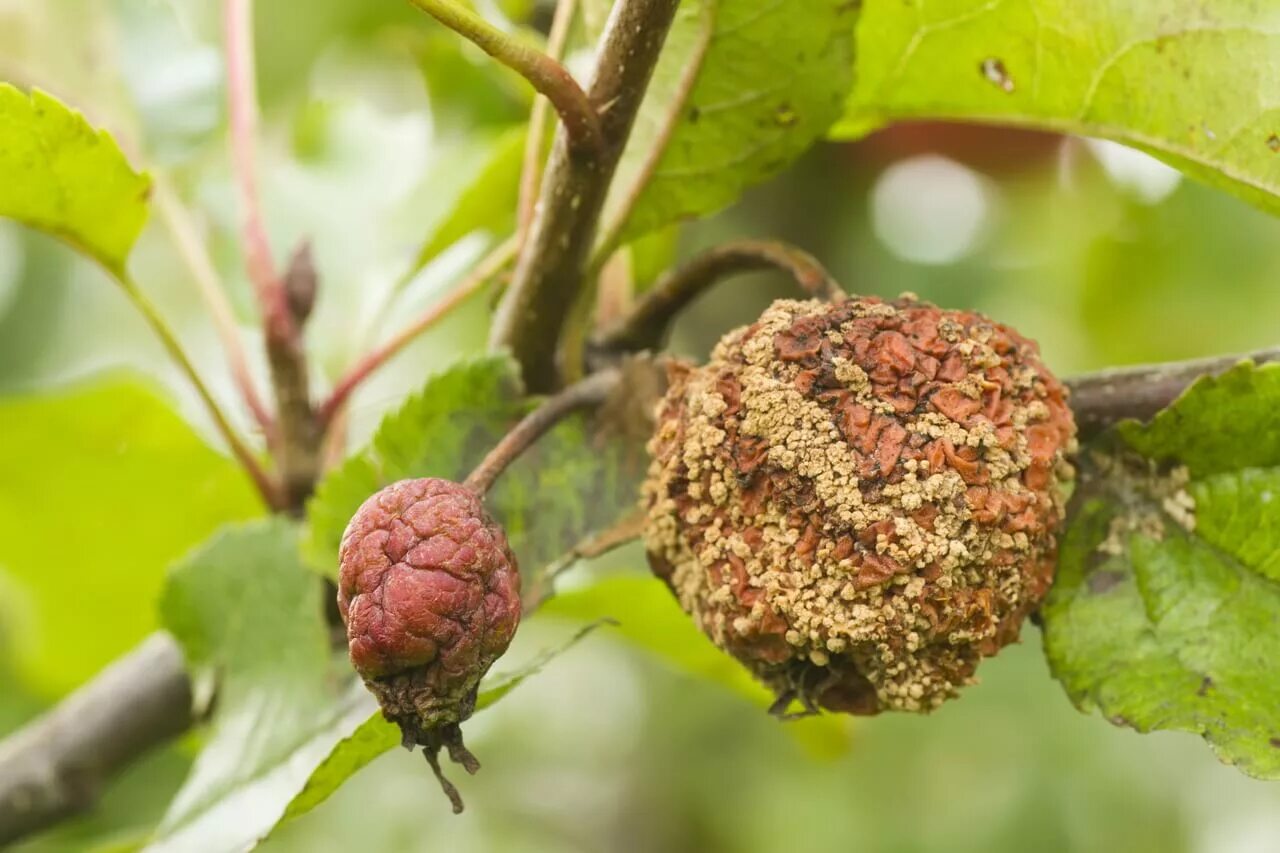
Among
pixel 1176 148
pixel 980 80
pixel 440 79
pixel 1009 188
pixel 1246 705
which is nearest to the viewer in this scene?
pixel 1246 705

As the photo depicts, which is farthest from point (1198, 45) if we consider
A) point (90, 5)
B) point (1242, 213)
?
point (1242, 213)

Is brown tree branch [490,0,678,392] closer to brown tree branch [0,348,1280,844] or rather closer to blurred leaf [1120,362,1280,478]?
blurred leaf [1120,362,1280,478]

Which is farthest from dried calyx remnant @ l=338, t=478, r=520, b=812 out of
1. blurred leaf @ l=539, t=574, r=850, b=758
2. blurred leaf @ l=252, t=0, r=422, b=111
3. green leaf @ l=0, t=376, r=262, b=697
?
blurred leaf @ l=252, t=0, r=422, b=111

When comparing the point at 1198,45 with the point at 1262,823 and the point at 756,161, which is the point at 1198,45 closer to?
the point at 756,161

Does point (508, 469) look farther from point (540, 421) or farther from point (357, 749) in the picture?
point (357, 749)

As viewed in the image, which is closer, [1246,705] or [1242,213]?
[1246,705]

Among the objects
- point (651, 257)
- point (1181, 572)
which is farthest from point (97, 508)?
point (1181, 572)

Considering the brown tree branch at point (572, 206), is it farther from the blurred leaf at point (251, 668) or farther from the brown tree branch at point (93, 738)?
the brown tree branch at point (93, 738)

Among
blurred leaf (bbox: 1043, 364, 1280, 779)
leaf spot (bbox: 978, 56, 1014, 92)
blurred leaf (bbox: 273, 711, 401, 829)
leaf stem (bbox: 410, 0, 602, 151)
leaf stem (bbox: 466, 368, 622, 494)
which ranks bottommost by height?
blurred leaf (bbox: 1043, 364, 1280, 779)
